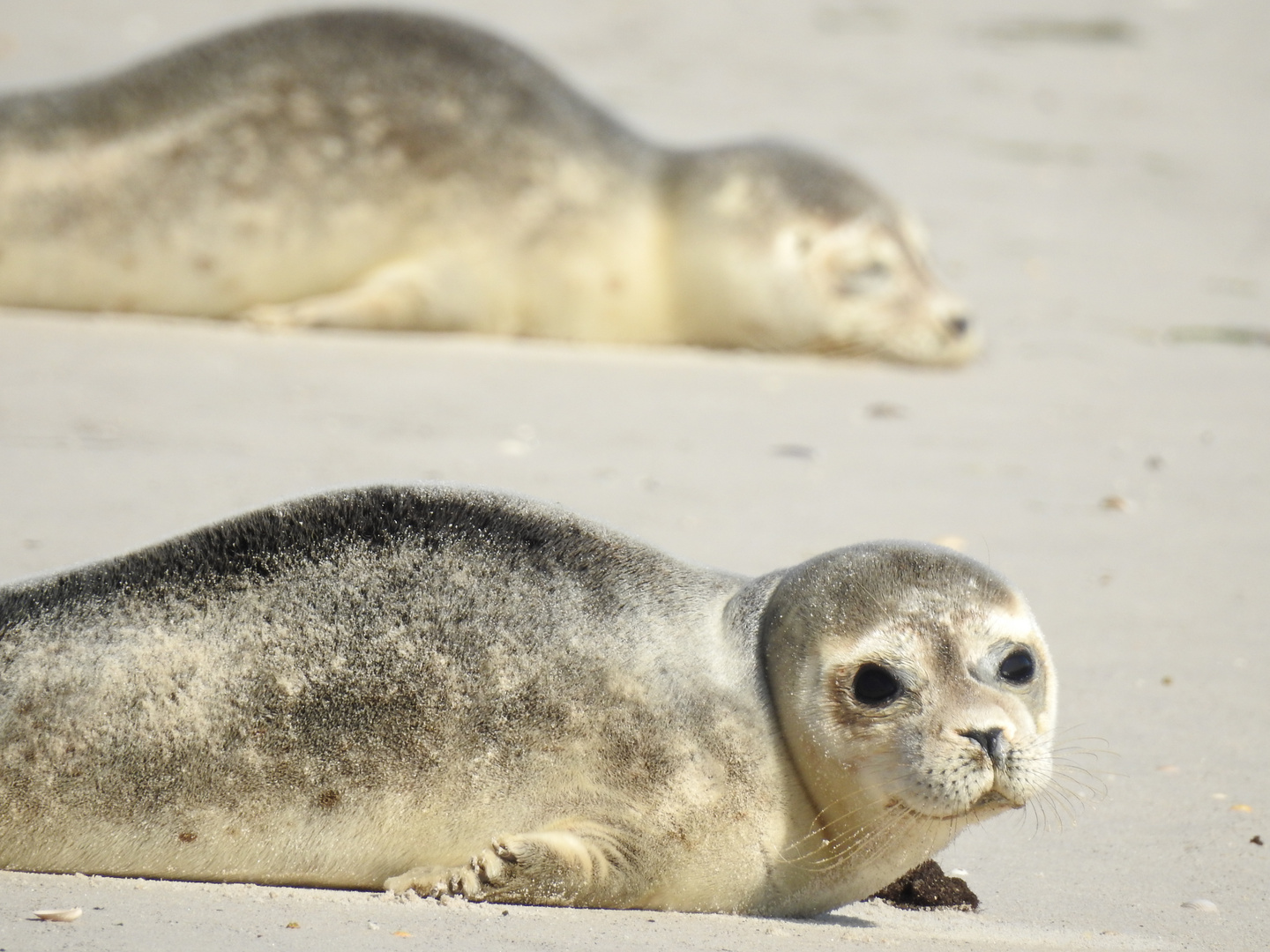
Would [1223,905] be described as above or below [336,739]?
below

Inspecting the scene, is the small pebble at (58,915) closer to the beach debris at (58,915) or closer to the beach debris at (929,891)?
the beach debris at (58,915)

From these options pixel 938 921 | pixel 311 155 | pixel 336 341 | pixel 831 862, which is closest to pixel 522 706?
pixel 831 862

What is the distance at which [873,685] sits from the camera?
2.48 meters

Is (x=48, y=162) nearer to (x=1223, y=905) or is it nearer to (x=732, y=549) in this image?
(x=732, y=549)

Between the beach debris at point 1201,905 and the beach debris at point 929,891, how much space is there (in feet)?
1.00

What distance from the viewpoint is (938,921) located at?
2514 mm

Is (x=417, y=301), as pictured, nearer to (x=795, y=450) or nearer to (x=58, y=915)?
(x=795, y=450)

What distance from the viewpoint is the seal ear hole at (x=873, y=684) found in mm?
2473

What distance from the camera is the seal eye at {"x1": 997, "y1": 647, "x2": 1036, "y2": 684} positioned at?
99.5 inches

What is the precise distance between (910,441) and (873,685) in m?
2.82

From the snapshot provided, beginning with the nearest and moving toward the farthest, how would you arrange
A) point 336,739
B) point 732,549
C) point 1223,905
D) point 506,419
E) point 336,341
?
point 336,739 → point 1223,905 → point 732,549 → point 506,419 → point 336,341

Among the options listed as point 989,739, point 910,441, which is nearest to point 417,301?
point 910,441

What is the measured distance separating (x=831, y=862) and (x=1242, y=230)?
672 centimetres

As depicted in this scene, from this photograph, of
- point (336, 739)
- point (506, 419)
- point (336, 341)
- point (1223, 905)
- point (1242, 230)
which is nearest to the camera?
point (336, 739)
